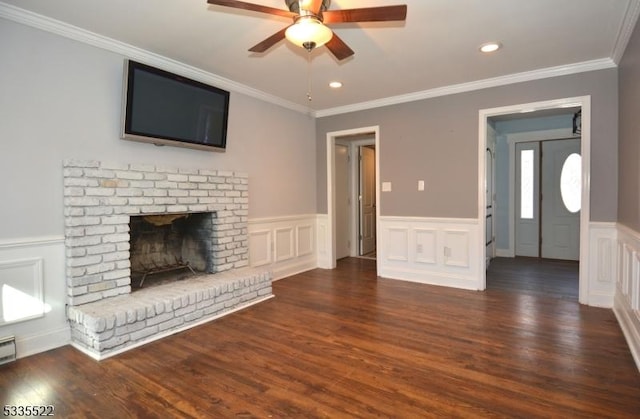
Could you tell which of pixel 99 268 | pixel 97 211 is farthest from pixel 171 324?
pixel 97 211

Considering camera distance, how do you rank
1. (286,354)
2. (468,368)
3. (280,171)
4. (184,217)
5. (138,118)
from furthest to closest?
(280,171) < (184,217) < (138,118) < (286,354) < (468,368)

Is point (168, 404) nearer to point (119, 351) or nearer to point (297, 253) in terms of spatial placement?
point (119, 351)

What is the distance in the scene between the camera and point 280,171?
Result: 476 cm

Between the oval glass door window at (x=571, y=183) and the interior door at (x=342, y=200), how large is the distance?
3680mm

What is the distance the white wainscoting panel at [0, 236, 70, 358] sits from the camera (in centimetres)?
242

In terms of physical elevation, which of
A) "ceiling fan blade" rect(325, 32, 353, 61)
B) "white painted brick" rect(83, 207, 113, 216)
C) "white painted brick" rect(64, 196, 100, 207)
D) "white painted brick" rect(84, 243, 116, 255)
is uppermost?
"ceiling fan blade" rect(325, 32, 353, 61)

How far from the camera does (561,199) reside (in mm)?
5848

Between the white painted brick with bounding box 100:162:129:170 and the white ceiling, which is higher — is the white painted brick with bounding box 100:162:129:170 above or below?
below

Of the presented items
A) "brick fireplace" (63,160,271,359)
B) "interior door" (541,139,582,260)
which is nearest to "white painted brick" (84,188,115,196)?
"brick fireplace" (63,160,271,359)

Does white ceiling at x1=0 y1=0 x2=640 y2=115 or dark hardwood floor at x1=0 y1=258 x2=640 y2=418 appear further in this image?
white ceiling at x1=0 y1=0 x2=640 y2=115

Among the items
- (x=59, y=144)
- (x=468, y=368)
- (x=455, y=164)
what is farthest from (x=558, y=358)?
(x=59, y=144)

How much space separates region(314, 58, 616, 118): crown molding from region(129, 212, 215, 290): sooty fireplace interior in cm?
259

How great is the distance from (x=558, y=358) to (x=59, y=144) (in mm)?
4000

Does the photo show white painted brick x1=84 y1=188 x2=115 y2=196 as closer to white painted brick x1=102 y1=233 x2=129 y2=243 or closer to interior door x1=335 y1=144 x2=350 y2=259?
white painted brick x1=102 y1=233 x2=129 y2=243
